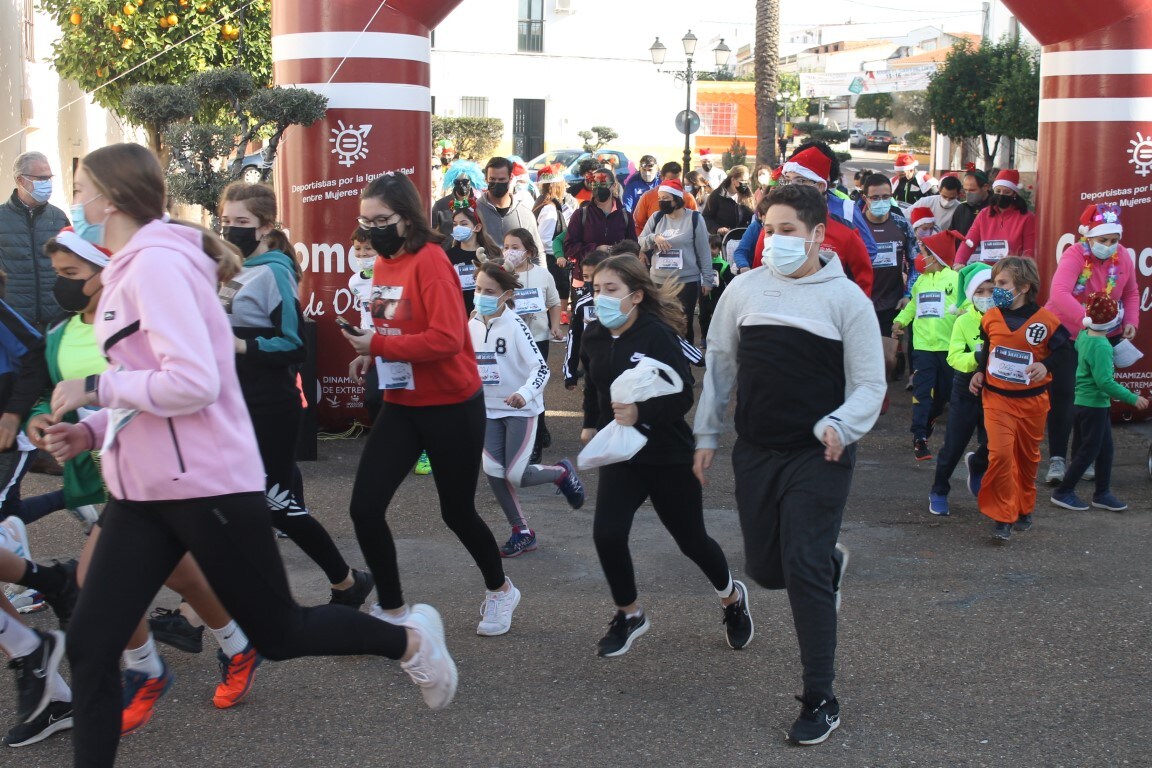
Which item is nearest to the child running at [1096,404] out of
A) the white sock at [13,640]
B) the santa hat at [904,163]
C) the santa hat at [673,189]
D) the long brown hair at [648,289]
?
the long brown hair at [648,289]

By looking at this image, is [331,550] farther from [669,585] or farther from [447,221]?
[447,221]

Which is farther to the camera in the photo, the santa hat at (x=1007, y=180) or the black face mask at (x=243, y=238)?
the santa hat at (x=1007, y=180)

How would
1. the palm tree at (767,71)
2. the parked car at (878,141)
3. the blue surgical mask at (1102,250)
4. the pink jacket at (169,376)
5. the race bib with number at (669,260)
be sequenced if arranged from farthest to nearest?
the parked car at (878,141) < the palm tree at (767,71) < the race bib with number at (669,260) < the blue surgical mask at (1102,250) < the pink jacket at (169,376)

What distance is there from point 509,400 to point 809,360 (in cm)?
243

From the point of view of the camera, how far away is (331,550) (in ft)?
17.1

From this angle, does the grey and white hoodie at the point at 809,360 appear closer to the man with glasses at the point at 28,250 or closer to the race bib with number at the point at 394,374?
the race bib with number at the point at 394,374

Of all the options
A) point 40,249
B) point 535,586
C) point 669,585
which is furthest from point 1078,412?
point 40,249

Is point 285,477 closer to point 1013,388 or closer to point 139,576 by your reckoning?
point 139,576

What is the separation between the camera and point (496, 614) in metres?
5.30

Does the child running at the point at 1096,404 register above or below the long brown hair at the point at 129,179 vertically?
below

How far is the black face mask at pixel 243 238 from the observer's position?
5.12m

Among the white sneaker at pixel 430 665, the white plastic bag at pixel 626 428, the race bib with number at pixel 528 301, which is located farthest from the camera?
the race bib with number at pixel 528 301

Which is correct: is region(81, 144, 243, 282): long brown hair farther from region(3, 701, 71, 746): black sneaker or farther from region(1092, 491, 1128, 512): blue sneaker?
region(1092, 491, 1128, 512): blue sneaker

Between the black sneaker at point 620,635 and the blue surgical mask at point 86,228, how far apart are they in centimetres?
242
